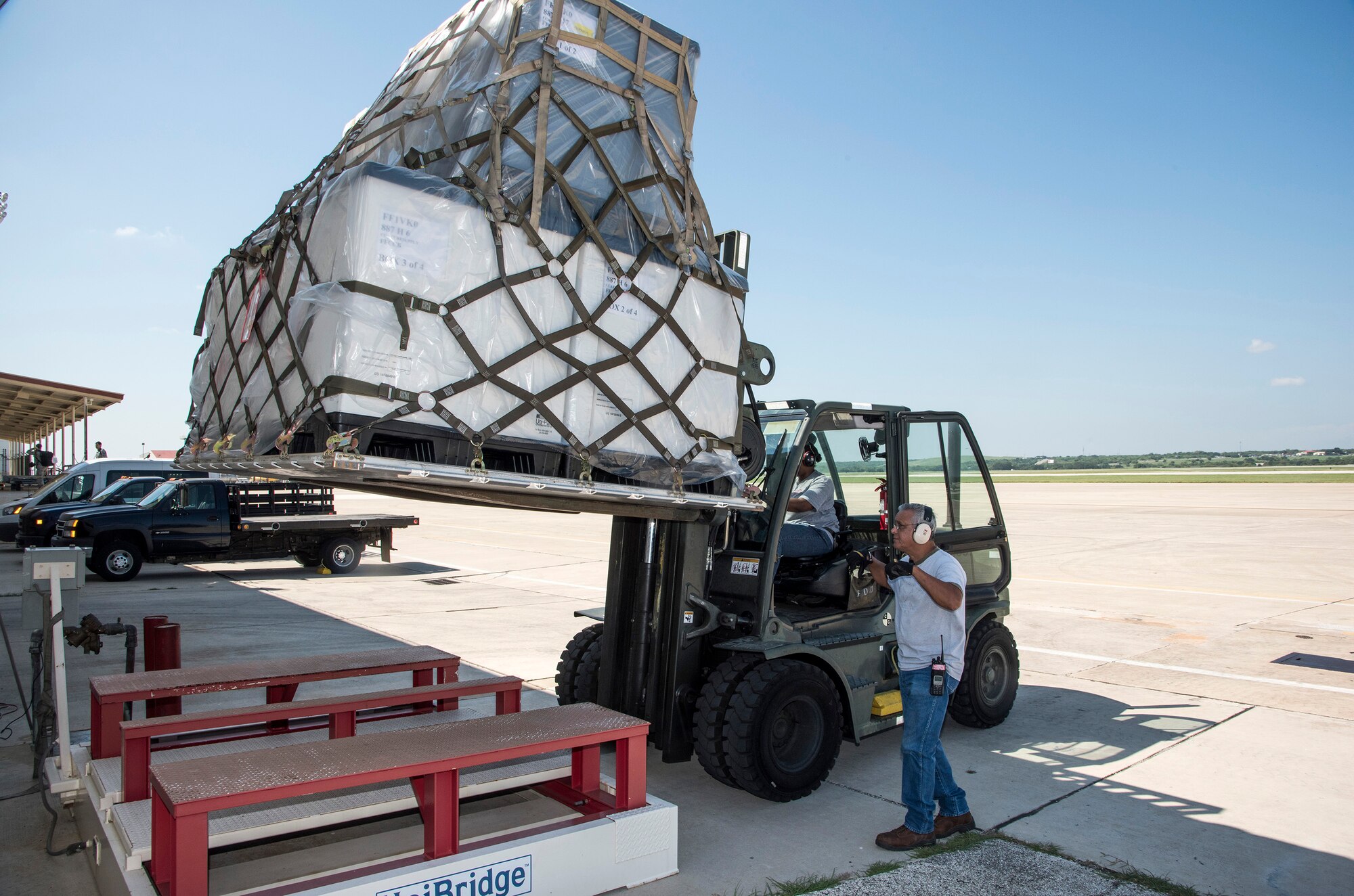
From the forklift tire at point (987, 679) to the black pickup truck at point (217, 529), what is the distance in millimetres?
11617

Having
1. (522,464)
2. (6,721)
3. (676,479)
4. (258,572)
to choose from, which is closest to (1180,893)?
(676,479)

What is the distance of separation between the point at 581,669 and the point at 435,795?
2397mm

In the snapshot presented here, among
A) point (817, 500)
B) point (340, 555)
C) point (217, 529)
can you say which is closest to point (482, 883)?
point (817, 500)

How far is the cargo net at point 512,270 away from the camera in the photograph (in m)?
3.43

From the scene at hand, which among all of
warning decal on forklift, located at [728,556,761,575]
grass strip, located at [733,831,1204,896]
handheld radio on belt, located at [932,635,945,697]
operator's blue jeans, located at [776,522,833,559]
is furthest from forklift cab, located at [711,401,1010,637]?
grass strip, located at [733,831,1204,896]

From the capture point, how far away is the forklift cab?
5.29 meters

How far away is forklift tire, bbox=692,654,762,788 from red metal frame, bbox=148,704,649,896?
65 centimetres

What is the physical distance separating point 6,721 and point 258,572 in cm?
1002

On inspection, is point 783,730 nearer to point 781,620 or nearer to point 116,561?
point 781,620

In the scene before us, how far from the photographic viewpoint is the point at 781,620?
5164 mm

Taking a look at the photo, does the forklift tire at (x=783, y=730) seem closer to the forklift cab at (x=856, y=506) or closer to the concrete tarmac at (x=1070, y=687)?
the concrete tarmac at (x=1070, y=687)

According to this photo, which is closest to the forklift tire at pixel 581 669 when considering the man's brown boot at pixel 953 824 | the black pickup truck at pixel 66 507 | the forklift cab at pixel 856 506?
the forklift cab at pixel 856 506

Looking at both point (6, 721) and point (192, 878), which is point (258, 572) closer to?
point (6, 721)

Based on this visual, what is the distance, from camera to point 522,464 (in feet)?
12.7
